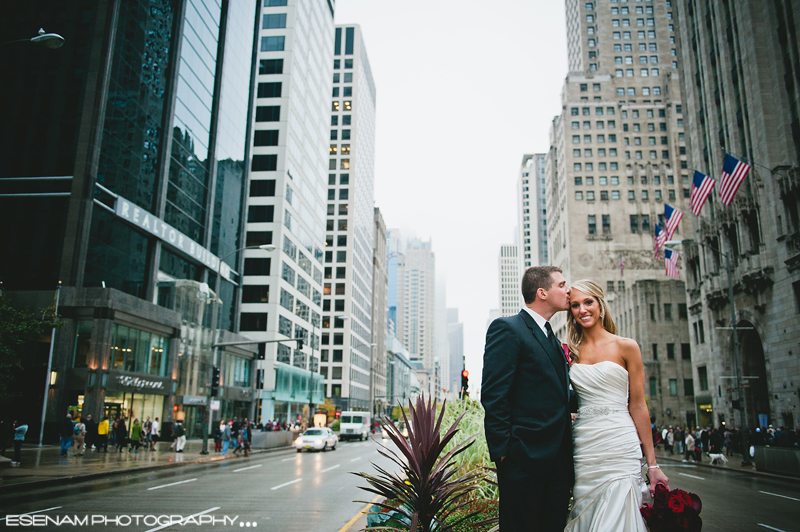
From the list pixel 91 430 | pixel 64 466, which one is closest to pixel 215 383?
pixel 91 430

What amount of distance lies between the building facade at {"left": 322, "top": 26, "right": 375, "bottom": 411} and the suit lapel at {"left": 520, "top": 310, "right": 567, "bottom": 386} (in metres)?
95.9

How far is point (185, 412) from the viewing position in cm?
4234

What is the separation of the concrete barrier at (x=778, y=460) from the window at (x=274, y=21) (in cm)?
6759

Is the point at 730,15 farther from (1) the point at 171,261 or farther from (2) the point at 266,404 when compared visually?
(2) the point at 266,404

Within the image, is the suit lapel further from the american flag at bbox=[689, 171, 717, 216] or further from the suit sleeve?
the american flag at bbox=[689, 171, 717, 216]

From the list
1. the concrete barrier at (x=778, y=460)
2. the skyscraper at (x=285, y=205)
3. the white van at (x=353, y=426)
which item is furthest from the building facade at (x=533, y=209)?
the concrete barrier at (x=778, y=460)

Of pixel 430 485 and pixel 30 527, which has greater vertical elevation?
pixel 430 485

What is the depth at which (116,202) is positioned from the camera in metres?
34.0

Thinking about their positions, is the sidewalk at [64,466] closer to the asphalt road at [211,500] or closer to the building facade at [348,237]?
the asphalt road at [211,500]

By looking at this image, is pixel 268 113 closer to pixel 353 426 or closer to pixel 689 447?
pixel 353 426

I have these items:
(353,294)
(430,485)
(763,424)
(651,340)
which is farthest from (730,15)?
(353,294)

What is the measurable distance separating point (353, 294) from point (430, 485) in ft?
348

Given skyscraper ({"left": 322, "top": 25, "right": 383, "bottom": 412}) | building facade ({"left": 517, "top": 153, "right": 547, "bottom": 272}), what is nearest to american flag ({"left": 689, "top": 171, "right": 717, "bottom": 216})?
skyscraper ({"left": 322, "top": 25, "right": 383, "bottom": 412})

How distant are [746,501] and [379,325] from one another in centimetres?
13303
